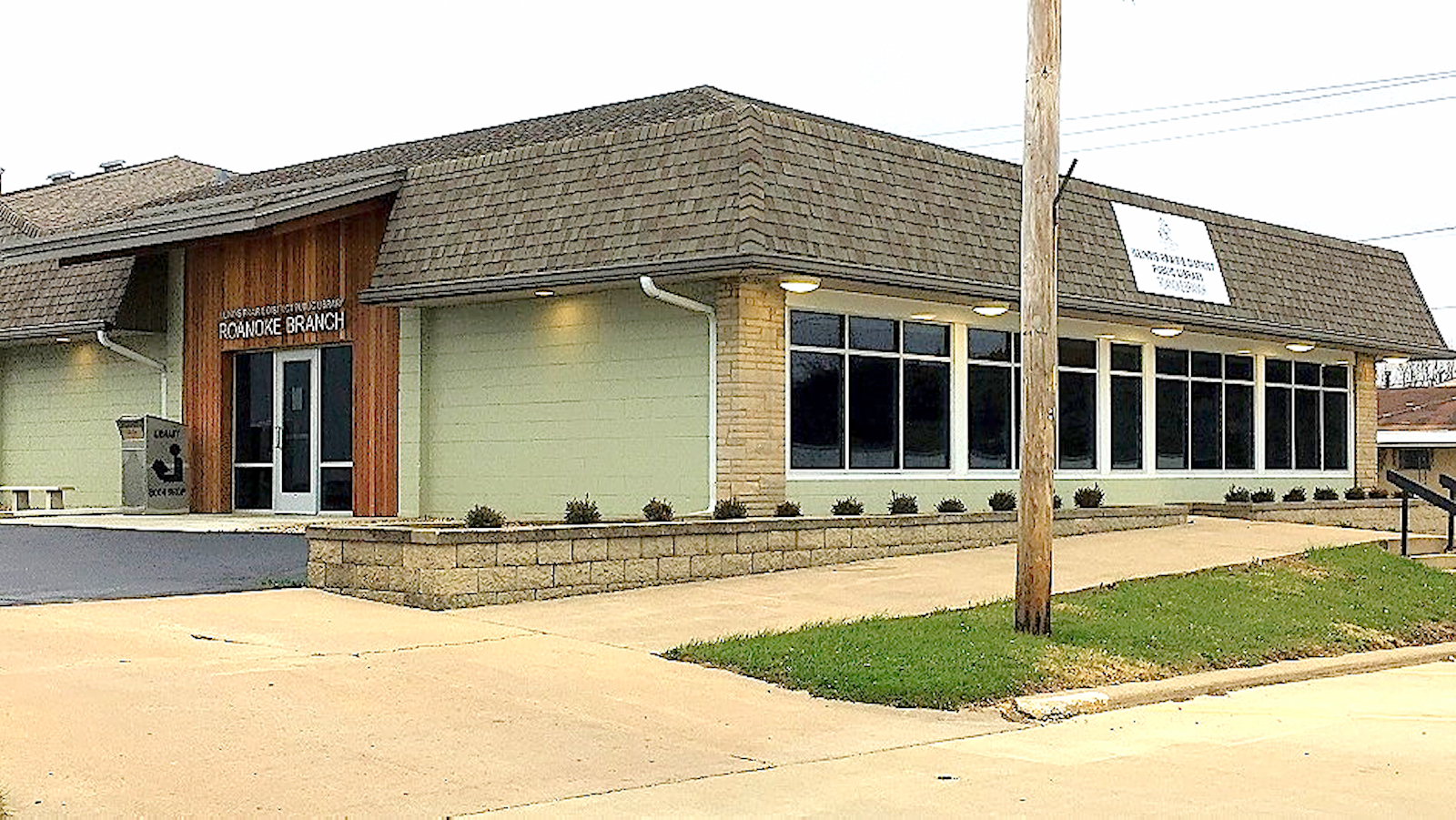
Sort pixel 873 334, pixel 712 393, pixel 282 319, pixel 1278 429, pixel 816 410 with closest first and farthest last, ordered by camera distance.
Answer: pixel 712 393 → pixel 816 410 → pixel 873 334 → pixel 282 319 → pixel 1278 429

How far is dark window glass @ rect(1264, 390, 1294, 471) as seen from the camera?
29469mm

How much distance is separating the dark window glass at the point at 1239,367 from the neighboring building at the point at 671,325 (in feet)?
0.22

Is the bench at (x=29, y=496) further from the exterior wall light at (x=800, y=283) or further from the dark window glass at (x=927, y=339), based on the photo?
the dark window glass at (x=927, y=339)

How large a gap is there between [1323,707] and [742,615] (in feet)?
15.7

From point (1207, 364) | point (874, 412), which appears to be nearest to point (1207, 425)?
point (1207, 364)

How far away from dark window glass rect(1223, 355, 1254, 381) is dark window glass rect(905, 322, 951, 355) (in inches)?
289

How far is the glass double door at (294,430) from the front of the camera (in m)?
24.3

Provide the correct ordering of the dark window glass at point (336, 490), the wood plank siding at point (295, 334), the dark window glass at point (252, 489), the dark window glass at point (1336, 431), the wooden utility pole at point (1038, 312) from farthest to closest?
the dark window glass at point (1336, 431) → the dark window glass at point (252, 489) → the dark window glass at point (336, 490) → the wood plank siding at point (295, 334) → the wooden utility pole at point (1038, 312)

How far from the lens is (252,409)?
84.0 feet

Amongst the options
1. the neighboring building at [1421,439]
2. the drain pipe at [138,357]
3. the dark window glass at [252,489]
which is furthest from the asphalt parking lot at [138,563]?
the neighboring building at [1421,439]

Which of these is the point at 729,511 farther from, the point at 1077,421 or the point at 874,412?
the point at 1077,421

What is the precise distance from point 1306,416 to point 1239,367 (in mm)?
2550

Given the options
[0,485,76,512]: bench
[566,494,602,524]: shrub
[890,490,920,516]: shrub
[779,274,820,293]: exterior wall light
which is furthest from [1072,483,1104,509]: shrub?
[0,485,76,512]: bench

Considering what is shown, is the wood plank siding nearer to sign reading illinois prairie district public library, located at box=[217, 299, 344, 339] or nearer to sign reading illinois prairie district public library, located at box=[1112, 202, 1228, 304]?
sign reading illinois prairie district public library, located at box=[217, 299, 344, 339]
